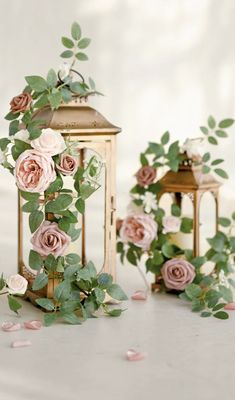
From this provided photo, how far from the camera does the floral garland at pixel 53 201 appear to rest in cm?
202

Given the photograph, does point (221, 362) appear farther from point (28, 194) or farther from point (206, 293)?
point (28, 194)

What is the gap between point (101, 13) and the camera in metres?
3.53

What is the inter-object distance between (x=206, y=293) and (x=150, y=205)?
340 millimetres

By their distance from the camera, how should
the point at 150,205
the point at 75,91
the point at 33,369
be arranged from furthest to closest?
the point at 150,205, the point at 75,91, the point at 33,369

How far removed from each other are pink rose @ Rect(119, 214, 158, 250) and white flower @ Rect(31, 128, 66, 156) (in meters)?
0.48

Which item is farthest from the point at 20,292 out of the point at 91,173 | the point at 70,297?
the point at 91,173

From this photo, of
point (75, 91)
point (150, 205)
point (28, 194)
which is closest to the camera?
point (28, 194)

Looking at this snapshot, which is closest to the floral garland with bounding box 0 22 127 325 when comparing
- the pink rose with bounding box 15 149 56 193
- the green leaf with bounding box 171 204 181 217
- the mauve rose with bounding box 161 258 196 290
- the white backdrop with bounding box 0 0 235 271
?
the pink rose with bounding box 15 149 56 193

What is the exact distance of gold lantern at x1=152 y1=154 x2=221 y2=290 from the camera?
238cm

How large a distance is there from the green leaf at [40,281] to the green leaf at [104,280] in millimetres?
140

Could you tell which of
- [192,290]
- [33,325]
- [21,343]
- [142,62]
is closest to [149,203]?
[192,290]

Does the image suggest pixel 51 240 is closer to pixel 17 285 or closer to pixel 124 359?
pixel 17 285

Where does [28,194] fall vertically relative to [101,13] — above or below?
below

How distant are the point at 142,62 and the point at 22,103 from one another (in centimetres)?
151
